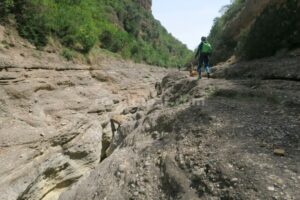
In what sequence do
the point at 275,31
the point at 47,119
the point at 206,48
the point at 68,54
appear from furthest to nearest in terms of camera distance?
the point at 68,54, the point at 47,119, the point at 275,31, the point at 206,48

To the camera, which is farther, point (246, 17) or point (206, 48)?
point (246, 17)

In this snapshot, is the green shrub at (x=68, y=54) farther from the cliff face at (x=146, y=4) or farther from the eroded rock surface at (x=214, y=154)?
the cliff face at (x=146, y=4)

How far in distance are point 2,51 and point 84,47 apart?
707 cm

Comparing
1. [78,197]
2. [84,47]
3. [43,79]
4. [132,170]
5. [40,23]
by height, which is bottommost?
[78,197]

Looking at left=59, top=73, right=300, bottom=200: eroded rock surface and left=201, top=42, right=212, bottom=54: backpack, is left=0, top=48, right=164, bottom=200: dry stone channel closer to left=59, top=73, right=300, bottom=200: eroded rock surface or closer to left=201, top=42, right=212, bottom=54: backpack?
left=59, top=73, right=300, bottom=200: eroded rock surface

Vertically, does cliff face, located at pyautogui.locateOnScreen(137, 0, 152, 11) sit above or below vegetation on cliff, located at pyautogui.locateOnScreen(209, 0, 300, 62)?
above

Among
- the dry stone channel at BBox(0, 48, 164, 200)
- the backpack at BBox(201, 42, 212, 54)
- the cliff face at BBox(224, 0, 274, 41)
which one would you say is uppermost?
the cliff face at BBox(224, 0, 274, 41)

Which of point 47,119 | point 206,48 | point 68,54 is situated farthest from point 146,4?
point 206,48

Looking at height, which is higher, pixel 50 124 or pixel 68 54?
pixel 68 54

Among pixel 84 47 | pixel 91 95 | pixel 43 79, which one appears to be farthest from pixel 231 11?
pixel 43 79

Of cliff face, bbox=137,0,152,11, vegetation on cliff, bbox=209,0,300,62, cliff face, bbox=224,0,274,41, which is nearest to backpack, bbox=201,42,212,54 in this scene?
vegetation on cliff, bbox=209,0,300,62

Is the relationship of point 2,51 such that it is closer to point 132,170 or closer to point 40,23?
point 40,23

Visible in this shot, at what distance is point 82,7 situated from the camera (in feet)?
82.9

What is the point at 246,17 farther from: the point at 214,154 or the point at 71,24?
the point at 214,154
